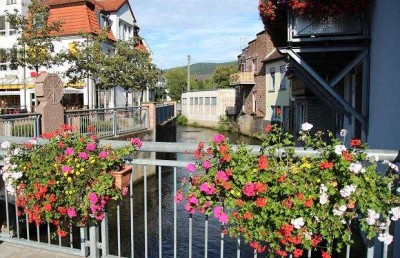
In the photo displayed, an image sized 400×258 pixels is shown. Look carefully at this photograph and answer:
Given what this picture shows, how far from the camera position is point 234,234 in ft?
9.55

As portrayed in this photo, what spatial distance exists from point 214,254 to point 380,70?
5.75m

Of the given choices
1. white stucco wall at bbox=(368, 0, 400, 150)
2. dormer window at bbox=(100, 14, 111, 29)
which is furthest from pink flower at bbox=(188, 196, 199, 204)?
dormer window at bbox=(100, 14, 111, 29)

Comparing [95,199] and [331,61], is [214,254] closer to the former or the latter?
[331,61]

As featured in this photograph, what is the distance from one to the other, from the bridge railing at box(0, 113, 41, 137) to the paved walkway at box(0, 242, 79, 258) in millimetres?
6947

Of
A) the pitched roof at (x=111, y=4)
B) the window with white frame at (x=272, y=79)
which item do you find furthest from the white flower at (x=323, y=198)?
the pitched roof at (x=111, y=4)

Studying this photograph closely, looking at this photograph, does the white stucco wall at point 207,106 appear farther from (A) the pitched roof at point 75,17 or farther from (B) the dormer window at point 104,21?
(A) the pitched roof at point 75,17

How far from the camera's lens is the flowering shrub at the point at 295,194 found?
2.64m

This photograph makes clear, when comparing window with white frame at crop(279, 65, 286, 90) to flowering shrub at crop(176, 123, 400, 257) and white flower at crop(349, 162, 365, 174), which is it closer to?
flowering shrub at crop(176, 123, 400, 257)

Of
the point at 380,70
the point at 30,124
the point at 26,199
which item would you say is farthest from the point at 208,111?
the point at 26,199

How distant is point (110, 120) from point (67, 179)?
12.7 m

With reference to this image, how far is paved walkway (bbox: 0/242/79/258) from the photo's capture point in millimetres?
3988

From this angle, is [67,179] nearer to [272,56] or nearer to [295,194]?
[295,194]

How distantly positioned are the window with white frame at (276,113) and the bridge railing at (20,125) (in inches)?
861

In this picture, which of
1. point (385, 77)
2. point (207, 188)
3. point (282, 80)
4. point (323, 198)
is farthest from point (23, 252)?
point (282, 80)
